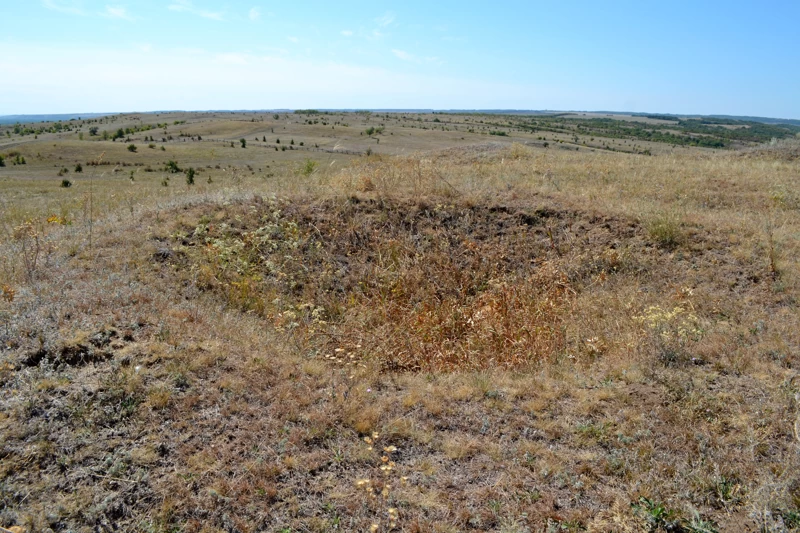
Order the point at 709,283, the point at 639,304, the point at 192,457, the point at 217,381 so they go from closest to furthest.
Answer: the point at 192,457
the point at 217,381
the point at 639,304
the point at 709,283

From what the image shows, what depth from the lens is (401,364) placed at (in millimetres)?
5324

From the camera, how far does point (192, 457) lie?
128 inches

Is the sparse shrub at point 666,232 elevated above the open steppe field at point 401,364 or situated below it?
above

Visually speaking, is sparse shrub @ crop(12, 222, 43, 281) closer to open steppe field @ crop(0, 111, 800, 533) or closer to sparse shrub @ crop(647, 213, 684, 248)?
open steppe field @ crop(0, 111, 800, 533)

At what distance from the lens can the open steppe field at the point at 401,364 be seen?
3039 millimetres

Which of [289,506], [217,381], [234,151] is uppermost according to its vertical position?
[234,151]

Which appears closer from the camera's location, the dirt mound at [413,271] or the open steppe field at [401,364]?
the open steppe field at [401,364]

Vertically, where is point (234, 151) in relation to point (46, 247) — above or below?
above

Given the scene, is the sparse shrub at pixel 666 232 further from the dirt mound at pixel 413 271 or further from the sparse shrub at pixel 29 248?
the sparse shrub at pixel 29 248

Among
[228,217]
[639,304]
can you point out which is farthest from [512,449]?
[228,217]

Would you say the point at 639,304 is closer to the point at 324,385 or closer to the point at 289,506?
the point at 324,385

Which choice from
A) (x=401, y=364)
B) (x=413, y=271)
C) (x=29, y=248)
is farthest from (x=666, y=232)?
(x=29, y=248)

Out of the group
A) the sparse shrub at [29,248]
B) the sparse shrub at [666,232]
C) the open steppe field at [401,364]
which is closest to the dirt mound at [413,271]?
the open steppe field at [401,364]

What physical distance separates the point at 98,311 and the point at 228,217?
362 cm
